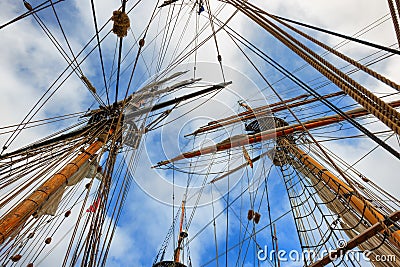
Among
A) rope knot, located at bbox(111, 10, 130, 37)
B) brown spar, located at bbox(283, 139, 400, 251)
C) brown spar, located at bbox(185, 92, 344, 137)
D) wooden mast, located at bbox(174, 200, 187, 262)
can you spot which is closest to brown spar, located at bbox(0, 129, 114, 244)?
rope knot, located at bbox(111, 10, 130, 37)

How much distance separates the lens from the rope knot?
3.93m

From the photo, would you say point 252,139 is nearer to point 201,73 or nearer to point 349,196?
point 201,73

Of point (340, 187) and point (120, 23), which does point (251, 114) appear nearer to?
point (340, 187)

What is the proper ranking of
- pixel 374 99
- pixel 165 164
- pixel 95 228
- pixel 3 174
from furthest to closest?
pixel 165 164, pixel 3 174, pixel 95 228, pixel 374 99

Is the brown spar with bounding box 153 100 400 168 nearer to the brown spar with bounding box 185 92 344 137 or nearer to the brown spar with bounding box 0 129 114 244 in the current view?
the brown spar with bounding box 185 92 344 137

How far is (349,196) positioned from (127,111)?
5.47 m

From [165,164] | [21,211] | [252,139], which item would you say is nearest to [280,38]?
[21,211]

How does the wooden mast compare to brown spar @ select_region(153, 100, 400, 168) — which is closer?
brown spar @ select_region(153, 100, 400, 168)

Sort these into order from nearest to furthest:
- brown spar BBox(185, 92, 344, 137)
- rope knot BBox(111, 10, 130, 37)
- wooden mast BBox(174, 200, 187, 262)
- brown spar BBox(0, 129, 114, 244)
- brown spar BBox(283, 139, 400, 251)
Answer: brown spar BBox(0, 129, 114, 244)
brown spar BBox(283, 139, 400, 251)
rope knot BBox(111, 10, 130, 37)
wooden mast BBox(174, 200, 187, 262)
brown spar BBox(185, 92, 344, 137)

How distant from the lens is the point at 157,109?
7402mm

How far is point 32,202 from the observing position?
10.1ft

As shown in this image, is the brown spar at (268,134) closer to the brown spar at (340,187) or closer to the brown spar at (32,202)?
the brown spar at (340,187)

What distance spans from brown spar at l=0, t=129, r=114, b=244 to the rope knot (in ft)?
6.97

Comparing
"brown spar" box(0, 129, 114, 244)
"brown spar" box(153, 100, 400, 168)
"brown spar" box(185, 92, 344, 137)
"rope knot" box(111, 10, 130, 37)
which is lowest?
"brown spar" box(0, 129, 114, 244)
